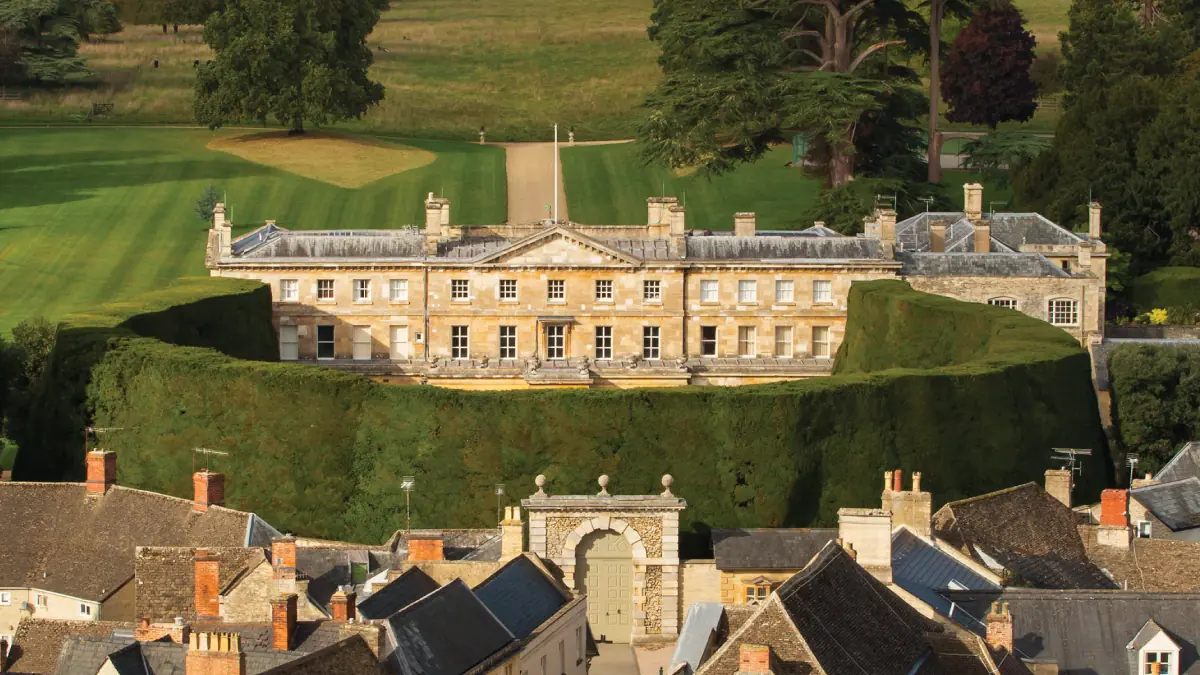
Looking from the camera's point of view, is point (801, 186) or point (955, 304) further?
point (801, 186)

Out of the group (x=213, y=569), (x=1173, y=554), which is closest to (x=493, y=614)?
(x=213, y=569)

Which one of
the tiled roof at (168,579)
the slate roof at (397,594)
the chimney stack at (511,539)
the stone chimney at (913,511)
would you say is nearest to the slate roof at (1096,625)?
the stone chimney at (913,511)

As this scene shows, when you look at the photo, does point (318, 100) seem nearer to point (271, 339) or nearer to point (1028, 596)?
point (271, 339)

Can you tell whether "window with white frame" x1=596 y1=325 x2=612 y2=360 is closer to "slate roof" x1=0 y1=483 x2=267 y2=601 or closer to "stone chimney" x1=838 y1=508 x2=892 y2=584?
"slate roof" x1=0 y1=483 x2=267 y2=601


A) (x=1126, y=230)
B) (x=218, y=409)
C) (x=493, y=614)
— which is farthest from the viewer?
(x=1126, y=230)

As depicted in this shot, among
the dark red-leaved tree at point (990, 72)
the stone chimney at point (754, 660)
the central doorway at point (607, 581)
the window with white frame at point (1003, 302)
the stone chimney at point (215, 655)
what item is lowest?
the central doorway at point (607, 581)

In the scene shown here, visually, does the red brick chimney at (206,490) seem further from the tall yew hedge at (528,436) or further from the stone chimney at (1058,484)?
the stone chimney at (1058,484)
